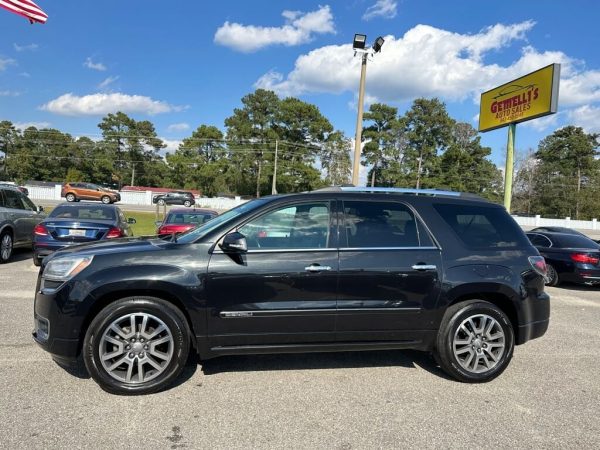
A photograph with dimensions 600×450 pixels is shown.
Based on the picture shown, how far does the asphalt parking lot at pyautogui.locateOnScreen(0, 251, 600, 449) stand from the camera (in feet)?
10.3

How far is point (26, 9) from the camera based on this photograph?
1084 centimetres

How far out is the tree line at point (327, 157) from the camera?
216 feet

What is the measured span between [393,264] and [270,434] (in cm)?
181

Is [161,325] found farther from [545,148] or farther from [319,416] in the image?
[545,148]

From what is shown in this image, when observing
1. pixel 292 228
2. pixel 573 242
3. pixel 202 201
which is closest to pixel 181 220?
pixel 292 228

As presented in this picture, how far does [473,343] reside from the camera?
171 inches

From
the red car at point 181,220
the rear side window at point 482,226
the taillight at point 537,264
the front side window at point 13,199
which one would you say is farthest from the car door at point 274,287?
the front side window at point 13,199

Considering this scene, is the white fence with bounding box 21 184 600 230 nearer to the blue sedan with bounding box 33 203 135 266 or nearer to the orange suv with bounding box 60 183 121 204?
the orange suv with bounding box 60 183 121 204

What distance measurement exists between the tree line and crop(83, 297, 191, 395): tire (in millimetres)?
58326

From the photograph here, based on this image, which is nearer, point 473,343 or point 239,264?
point 239,264

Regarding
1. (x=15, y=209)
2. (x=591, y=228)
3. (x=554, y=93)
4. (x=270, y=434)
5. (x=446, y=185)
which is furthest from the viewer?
(x=446, y=185)

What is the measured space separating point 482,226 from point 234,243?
255 centimetres

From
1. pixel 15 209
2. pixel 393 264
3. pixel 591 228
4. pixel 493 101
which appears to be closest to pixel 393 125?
pixel 591 228

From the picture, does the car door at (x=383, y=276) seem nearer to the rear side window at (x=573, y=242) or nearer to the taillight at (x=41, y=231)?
the taillight at (x=41, y=231)
